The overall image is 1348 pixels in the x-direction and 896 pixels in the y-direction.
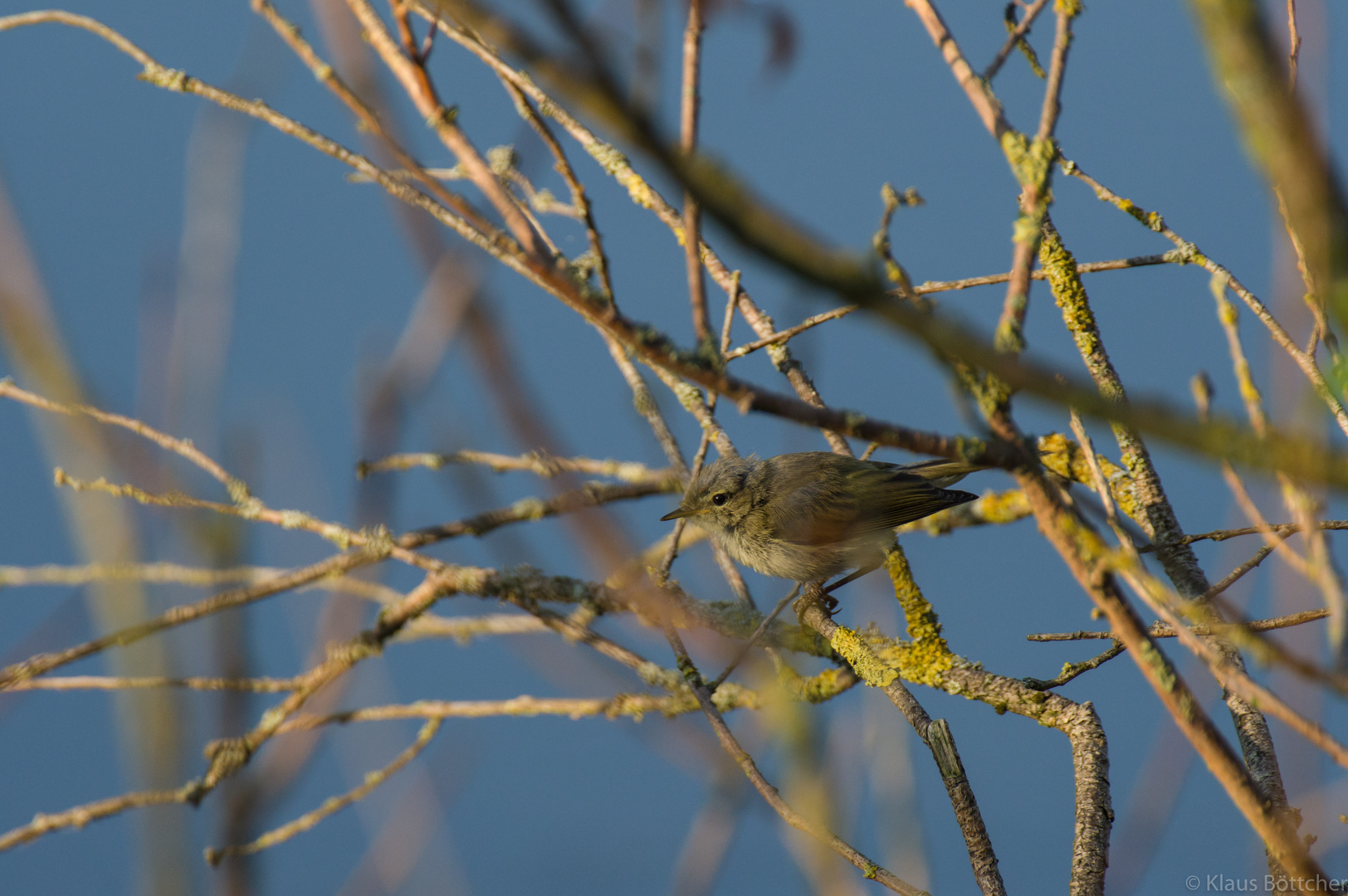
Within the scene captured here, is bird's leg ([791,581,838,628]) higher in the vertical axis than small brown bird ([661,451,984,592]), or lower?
lower

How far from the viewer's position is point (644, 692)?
2.44 m

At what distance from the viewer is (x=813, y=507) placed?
11.1 feet

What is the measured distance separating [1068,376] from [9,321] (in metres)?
0.90

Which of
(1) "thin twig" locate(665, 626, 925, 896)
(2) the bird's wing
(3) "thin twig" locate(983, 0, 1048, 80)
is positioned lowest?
(1) "thin twig" locate(665, 626, 925, 896)

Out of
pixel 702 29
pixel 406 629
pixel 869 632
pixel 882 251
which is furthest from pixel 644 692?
pixel 702 29

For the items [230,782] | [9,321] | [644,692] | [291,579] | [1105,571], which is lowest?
[230,782]

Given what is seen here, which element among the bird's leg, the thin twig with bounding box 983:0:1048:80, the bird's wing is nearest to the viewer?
the thin twig with bounding box 983:0:1048:80

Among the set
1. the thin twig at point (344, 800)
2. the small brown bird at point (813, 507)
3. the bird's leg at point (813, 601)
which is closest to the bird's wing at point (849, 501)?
the small brown bird at point (813, 507)

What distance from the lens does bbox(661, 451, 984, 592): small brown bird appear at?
3168mm

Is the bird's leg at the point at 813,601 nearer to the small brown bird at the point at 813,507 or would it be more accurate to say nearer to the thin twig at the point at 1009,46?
the small brown bird at the point at 813,507

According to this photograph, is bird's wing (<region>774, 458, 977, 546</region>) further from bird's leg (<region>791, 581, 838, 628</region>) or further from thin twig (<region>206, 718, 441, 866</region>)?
thin twig (<region>206, 718, 441, 866</region>)

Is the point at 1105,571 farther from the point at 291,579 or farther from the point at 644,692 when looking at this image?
the point at 291,579

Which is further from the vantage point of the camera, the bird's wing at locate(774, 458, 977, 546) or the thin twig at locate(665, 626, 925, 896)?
the bird's wing at locate(774, 458, 977, 546)

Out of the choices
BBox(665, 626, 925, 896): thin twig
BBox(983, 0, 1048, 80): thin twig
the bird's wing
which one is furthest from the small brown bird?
BBox(983, 0, 1048, 80): thin twig
